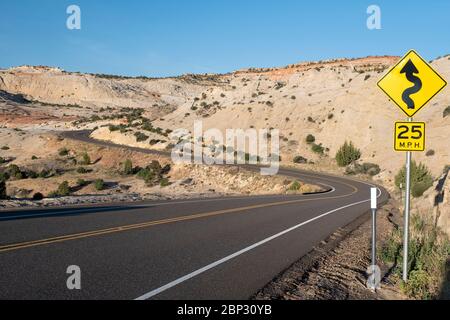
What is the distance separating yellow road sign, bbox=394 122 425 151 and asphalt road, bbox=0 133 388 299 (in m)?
3.06

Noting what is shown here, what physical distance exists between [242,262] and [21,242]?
14.9ft

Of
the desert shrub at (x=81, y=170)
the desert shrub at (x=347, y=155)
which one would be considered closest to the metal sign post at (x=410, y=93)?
the desert shrub at (x=81, y=170)

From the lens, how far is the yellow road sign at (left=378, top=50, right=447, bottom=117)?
781 cm

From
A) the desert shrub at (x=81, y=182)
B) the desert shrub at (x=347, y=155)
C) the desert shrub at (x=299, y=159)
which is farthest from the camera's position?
the desert shrub at (x=299, y=159)

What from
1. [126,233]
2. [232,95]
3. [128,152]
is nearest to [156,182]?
[128,152]

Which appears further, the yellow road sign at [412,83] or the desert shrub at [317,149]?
the desert shrub at [317,149]

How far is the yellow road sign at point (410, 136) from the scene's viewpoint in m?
7.78

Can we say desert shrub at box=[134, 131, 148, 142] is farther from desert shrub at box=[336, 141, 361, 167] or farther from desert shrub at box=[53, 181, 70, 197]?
desert shrub at box=[336, 141, 361, 167]

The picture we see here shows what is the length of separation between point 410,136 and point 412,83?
0.90 m

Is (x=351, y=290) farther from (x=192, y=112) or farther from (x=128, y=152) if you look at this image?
(x=192, y=112)

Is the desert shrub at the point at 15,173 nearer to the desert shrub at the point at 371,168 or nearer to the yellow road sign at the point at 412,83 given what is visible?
the desert shrub at the point at 371,168

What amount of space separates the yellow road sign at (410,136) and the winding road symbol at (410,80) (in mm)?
332

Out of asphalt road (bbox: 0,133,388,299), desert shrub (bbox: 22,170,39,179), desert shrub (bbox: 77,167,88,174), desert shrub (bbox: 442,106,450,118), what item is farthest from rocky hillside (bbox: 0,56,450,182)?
asphalt road (bbox: 0,133,388,299)

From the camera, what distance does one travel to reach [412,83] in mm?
7957
